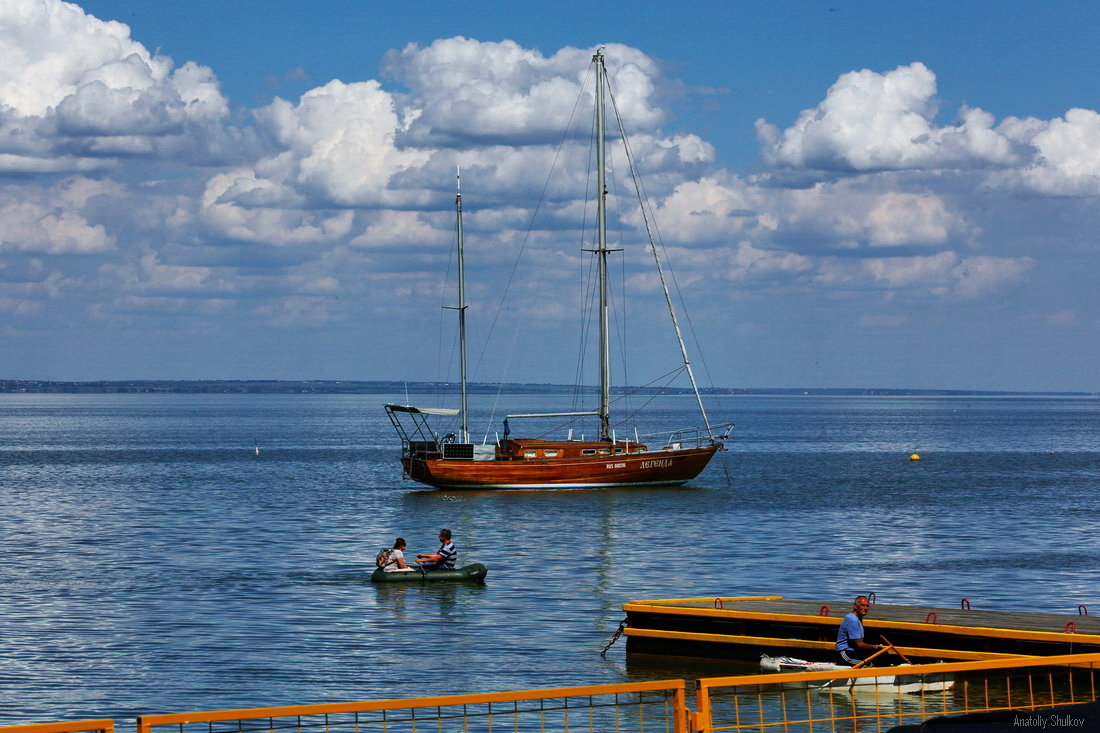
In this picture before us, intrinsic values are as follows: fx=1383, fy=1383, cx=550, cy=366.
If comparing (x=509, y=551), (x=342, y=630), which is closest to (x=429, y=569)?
(x=342, y=630)

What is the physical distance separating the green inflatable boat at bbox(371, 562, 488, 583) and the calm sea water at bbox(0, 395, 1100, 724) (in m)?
0.32

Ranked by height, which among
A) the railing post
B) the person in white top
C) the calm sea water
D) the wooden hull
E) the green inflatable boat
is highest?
the railing post

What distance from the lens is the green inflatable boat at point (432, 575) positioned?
3694 cm

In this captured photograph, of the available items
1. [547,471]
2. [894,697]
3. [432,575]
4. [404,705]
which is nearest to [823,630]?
[894,697]

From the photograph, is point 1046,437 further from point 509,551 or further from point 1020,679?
point 1020,679

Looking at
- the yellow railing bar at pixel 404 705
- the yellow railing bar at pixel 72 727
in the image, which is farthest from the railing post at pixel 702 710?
the yellow railing bar at pixel 72 727

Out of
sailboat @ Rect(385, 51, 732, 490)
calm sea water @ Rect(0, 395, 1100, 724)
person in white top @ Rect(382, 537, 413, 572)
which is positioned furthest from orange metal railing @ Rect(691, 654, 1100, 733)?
sailboat @ Rect(385, 51, 732, 490)

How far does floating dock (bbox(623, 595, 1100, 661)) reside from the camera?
22.3 meters

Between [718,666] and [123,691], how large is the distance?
1063cm

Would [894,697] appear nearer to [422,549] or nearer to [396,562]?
[396,562]

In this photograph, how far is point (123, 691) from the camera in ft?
81.2

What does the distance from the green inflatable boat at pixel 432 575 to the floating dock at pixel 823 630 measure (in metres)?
11.6

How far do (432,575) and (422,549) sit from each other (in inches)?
491

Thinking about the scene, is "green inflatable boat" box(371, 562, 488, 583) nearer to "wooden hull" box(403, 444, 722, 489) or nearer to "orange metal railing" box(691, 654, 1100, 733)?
"orange metal railing" box(691, 654, 1100, 733)
